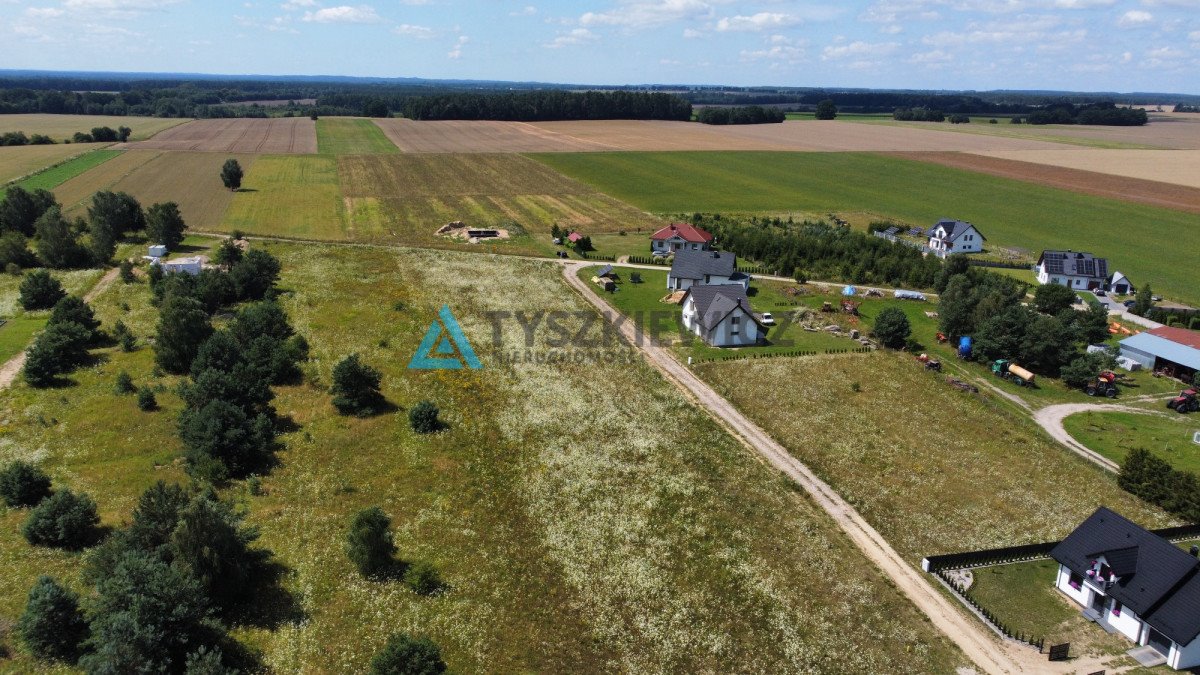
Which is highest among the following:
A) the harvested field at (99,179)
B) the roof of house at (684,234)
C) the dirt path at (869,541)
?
the harvested field at (99,179)

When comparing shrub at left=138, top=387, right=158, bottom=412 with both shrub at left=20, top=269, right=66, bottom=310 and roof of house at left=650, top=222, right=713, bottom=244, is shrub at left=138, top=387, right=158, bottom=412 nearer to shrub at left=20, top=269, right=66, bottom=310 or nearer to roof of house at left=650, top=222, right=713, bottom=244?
shrub at left=20, top=269, right=66, bottom=310

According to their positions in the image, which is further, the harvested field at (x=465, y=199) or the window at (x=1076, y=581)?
the harvested field at (x=465, y=199)

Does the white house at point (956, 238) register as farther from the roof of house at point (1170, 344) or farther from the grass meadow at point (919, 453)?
the grass meadow at point (919, 453)

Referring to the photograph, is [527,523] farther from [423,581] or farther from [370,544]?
[370,544]

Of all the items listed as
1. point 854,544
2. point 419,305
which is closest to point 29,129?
point 419,305

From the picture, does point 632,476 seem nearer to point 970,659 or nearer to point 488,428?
point 488,428

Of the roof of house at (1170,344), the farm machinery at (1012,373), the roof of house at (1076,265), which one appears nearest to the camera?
the farm machinery at (1012,373)

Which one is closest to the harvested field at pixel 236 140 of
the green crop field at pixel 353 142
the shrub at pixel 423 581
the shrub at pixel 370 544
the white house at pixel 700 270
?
the green crop field at pixel 353 142
